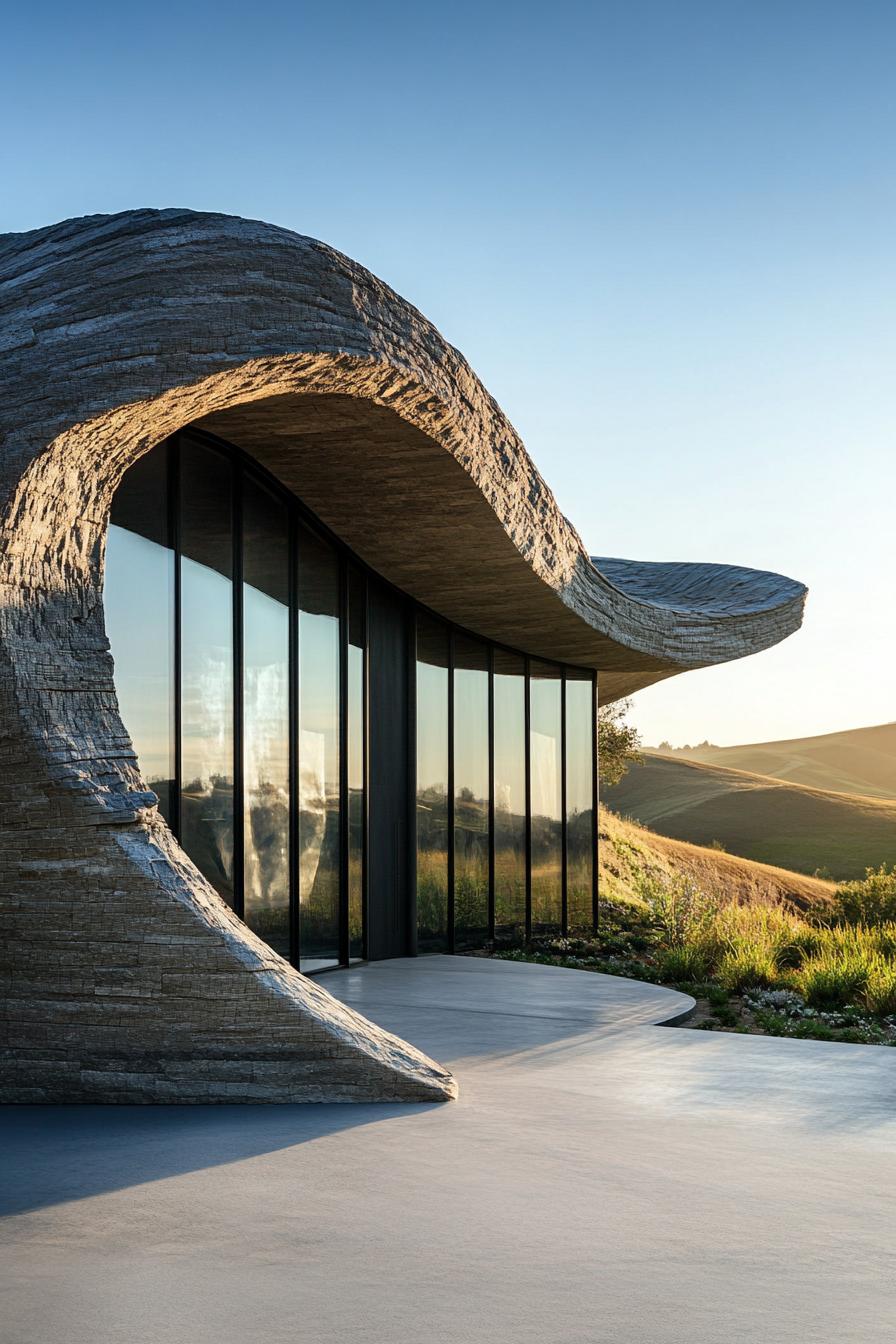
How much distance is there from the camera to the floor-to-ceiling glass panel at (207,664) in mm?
9172

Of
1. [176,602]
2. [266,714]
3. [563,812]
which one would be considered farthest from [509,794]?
[176,602]

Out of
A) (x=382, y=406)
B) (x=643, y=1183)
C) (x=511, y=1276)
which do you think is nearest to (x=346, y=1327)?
(x=511, y=1276)

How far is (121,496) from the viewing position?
8484 mm

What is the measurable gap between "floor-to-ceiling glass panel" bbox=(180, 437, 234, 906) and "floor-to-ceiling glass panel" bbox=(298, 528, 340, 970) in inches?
52.8

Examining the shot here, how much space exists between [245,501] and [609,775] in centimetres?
2486

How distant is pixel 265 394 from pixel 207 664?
278 centimetres

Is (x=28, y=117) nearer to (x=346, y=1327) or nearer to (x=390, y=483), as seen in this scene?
(x=390, y=483)

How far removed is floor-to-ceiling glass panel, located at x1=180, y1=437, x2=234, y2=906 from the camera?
9.17 metres

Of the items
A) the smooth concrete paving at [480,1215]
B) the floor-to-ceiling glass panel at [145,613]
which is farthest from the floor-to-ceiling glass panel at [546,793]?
the smooth concrete paving at [480,1215]

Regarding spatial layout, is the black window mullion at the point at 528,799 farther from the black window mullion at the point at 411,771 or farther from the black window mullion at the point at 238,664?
the black window mullion at the point at 238,664

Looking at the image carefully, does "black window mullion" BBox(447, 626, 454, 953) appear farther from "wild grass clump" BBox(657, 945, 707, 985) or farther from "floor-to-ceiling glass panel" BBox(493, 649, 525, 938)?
"wild grass clump" BBox(657, 945, 707, 985)

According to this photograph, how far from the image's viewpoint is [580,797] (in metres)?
18.2

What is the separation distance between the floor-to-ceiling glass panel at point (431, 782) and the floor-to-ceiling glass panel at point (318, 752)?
2.25 m

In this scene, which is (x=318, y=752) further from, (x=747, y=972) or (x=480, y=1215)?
(x=480, y=1215)
